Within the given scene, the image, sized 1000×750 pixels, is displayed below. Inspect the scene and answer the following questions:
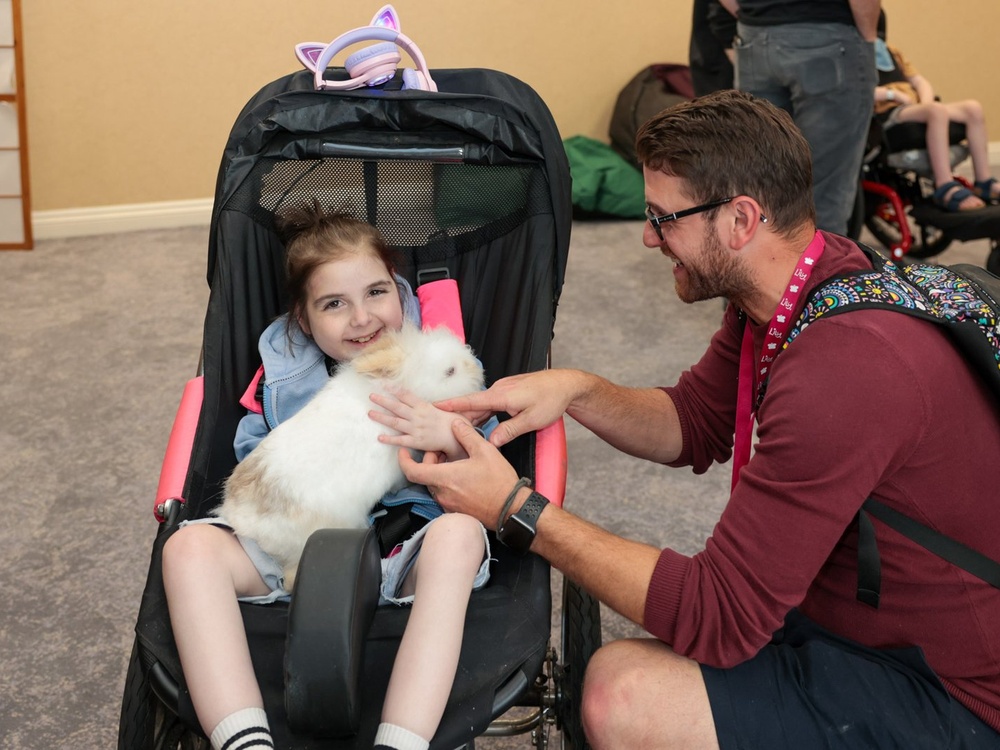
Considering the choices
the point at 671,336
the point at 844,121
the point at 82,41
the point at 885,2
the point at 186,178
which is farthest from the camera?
the point at 885,2

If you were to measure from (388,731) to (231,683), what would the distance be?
0.67ft

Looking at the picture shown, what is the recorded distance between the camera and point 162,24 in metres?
4.03

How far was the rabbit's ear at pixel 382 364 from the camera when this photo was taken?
1.59 m

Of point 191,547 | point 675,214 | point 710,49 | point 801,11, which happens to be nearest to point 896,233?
point 710,49

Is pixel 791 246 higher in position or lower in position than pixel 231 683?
higher

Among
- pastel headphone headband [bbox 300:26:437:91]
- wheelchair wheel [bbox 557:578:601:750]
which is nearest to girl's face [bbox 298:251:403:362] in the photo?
pastel headphone headband [bbox 300:26:437:91]

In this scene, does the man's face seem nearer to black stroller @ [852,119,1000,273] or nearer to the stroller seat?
black stroller @ [852,119,1000,273]

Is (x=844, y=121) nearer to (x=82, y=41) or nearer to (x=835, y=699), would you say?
(x=835, y=699)

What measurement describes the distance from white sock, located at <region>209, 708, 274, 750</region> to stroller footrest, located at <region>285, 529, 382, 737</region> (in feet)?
0.11

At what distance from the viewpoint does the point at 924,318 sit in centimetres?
124

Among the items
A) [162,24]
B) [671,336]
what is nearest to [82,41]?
[162,24]

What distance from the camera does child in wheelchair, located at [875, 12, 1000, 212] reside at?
3635mm

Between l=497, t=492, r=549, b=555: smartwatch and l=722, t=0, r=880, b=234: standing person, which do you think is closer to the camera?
l=497, t=492, r=549, b=555: smartwatch

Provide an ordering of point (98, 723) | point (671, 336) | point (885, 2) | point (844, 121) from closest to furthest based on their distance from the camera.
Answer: point (98, 723), point (844, 121), point (671, 336), point (885, 2)
